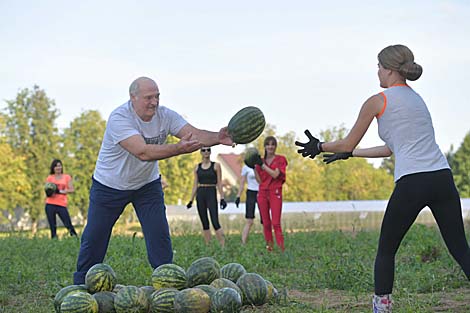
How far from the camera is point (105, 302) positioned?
5.57 m

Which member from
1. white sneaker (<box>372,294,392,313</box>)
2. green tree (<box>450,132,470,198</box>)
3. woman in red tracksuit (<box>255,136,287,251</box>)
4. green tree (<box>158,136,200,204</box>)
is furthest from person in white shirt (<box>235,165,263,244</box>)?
green tree (<box>450,132,470,198</box>)

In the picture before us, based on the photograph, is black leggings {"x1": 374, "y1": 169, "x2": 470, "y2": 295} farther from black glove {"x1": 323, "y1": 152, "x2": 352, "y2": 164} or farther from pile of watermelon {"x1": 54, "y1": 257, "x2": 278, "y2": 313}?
pile of watermelon {"x1": 54, "y1": 257, "x2": 278, "y2": 313}

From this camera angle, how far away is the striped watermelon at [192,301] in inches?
209

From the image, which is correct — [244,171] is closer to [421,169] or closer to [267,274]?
[267,274]

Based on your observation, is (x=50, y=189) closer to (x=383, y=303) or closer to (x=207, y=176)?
(x=207, y=176)

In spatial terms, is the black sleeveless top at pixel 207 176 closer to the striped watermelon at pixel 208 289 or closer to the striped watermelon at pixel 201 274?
the striped watermelon at pixel 201 274

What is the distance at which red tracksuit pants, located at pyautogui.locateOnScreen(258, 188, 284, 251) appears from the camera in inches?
466

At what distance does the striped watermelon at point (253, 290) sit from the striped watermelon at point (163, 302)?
66 centimetres

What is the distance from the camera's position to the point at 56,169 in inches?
611

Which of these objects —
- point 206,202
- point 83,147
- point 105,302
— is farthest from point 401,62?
point 83,147

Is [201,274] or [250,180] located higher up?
[250,180]

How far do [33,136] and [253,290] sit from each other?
37.3m

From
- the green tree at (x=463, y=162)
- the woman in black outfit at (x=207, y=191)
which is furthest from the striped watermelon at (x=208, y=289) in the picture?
the green tree at (x=463, y=162)

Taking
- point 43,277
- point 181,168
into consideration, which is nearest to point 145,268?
point 43,277
